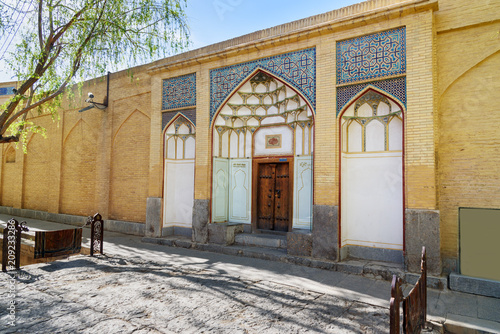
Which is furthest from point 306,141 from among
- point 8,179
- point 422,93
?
point 8,179

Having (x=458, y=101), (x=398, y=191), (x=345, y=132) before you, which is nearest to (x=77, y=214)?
(x=345, y=132)

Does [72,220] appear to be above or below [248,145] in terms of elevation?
below

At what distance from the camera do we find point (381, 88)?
5102 mm

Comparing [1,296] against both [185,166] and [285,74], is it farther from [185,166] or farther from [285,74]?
[285,74]

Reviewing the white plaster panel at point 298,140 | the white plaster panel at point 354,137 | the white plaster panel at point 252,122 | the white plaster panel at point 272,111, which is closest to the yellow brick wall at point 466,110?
the white plaster panel at point 354,137

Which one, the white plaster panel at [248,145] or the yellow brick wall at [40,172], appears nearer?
the white plaster panel at [248,145]

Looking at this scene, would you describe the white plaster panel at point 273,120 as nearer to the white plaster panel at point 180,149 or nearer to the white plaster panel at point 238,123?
the white plaster panel at point 238,123

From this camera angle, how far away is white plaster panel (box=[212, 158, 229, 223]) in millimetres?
7055

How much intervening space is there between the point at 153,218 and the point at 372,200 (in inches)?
Answer: 201

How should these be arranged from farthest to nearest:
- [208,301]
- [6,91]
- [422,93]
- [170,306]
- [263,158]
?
[6,91], [263,158], [422,93], [208,301], [170,306]

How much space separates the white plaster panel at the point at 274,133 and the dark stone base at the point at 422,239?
9.57 feet

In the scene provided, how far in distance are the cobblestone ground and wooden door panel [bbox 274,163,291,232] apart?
7.65 ft

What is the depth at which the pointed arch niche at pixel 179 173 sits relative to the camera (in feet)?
25.4

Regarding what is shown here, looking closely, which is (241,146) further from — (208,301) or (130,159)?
(208,301)
